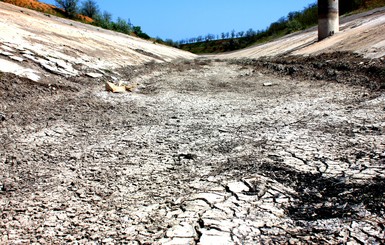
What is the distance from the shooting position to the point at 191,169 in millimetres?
2855

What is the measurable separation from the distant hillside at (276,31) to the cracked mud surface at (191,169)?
17948mm

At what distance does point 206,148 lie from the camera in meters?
3.33

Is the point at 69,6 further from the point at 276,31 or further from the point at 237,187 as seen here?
the point at 237,187

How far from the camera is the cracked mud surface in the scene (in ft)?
6.53

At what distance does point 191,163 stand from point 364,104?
2.56 meters

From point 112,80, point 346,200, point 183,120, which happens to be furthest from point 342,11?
point 346,200

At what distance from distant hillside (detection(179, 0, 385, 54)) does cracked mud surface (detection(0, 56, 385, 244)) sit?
58.9 ft

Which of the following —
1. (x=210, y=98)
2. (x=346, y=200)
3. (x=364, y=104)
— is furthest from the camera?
(x=210, y=98)

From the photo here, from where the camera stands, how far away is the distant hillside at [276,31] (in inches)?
912

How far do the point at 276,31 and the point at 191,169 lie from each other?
30544 mm

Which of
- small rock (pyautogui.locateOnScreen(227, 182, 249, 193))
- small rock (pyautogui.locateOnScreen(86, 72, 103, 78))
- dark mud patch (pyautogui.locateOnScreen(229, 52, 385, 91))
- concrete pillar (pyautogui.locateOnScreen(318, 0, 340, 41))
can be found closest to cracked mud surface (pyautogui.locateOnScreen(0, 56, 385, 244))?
small rock (pyautogui.locateOnScreen(227, 182, 249, 193))

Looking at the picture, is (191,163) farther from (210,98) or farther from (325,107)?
(210,98)

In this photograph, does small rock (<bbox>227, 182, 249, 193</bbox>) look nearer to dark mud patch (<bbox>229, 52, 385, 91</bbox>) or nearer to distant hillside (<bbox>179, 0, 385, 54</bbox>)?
dark mud patch (<bbox>229, 52, 385, 91</bbox>)

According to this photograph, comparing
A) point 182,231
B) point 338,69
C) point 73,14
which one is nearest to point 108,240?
point 182,231
